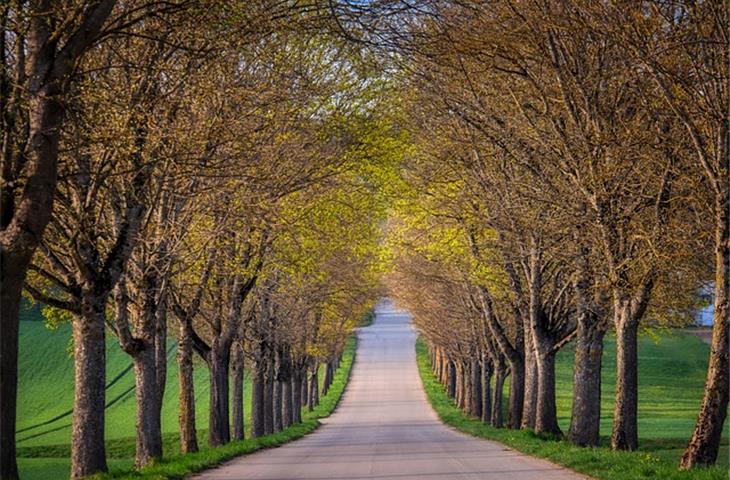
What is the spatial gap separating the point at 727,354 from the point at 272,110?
10.1m

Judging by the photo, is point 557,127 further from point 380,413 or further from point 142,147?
point 380,413

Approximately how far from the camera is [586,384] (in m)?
24.9

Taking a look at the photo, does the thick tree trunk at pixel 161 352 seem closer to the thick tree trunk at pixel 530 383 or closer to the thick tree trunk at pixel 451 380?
the thick tree trunk at pixel 530 383

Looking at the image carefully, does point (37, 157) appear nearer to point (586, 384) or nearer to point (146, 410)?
point (146, 410)

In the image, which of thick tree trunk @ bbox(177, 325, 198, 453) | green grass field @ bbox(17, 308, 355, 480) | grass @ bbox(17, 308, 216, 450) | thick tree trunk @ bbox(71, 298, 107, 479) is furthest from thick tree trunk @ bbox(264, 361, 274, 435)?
thick tree trunk @ bbox(71, 298, 107, 479)

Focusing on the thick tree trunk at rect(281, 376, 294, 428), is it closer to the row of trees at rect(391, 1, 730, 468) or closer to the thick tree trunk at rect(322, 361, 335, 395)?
the row of trees at rect(391, 1, 730, 468)

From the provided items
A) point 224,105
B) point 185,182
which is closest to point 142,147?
point 224,105

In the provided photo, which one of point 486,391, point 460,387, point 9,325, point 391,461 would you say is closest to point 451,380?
point 460,387

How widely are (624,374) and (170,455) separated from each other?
13.6 metres

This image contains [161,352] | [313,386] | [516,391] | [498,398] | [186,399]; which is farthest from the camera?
[313,386]

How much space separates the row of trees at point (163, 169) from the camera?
37.6ft

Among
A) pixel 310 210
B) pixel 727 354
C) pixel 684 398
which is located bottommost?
pixel 684 398

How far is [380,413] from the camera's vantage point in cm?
6022

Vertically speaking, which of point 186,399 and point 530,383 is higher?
point 186,399
